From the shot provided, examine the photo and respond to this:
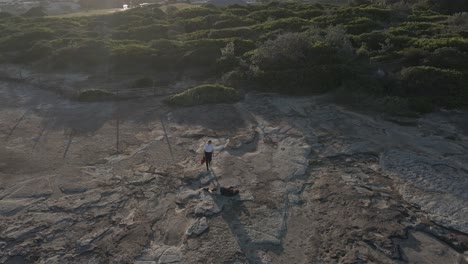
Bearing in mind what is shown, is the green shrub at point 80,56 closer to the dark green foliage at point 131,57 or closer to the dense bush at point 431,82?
the dark green foliage at point 131,57

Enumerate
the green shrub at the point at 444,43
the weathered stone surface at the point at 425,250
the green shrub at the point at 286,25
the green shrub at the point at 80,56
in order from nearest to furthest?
the weathered stone surface at the point at 425,250, the green shrub at the point at 444,43, the green shrub at the point at 80,56, the green shrub at the point at 286,25

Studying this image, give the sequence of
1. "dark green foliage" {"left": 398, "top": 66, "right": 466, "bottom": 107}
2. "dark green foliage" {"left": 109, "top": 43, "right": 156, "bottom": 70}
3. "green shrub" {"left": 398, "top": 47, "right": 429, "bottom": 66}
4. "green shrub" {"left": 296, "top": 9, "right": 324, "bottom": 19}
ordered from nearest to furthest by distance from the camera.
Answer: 1. "dark green foliage" {"left": 398, "top": 66, "right": 466, "bottom": 107}
2. "green shrub" {"left": 398, "top": 47, "right": 429, "bottom": 66}
3. "dark green foliage" {"left": 109, "top": 43, "right": 156, "bottom": 70}
4. "green shrub" {"left": 296, "top": 9, "right": 324, "bottom": 19}

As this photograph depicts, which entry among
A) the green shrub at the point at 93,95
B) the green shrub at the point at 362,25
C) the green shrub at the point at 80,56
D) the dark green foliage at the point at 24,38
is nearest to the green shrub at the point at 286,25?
the green shrub at the point at 362,25

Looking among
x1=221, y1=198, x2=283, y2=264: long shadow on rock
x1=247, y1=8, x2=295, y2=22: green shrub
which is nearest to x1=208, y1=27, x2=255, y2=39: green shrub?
x1=247, y1=8, x2=295, y2=22: green shrub

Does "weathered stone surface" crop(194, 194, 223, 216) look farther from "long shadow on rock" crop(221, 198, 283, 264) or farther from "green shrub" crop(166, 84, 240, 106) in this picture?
"green shrub" crop(166, 84, 240, 106)

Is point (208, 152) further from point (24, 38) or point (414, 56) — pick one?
point (24, 38)

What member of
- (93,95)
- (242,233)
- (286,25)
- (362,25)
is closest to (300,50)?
(362,25)
